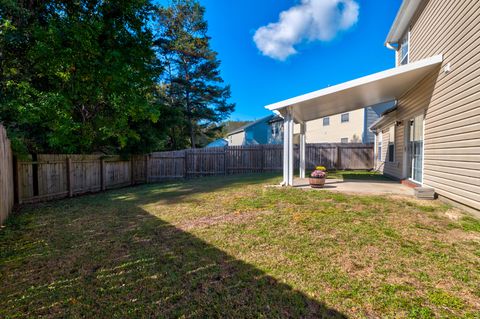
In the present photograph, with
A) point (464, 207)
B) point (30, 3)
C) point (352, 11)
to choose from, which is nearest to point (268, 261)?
point (464, 207)

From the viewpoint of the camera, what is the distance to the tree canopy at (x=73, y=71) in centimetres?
609

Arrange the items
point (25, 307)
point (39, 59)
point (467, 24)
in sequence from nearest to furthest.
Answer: point (25, 307)
point (467, 24)
point (39, 59)

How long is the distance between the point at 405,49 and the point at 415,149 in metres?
3.87

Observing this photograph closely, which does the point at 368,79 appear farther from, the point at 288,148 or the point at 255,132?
the point at 255,132

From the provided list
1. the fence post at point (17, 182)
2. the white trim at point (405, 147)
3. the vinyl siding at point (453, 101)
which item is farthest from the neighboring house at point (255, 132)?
the fence post at point (17, 182)

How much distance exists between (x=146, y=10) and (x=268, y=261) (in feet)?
33.1

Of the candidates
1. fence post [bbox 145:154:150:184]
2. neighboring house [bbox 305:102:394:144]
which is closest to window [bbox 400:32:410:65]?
neighboring house [bbox 305:102:394:144]

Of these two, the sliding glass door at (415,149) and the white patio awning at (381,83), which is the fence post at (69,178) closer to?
the white patio awning at (381,83)

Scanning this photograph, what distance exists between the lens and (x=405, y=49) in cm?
805

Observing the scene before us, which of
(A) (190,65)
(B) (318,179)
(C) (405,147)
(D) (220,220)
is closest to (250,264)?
(D) (220,220)

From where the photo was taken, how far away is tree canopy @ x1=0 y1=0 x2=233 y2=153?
240 inches

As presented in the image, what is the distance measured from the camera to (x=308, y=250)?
288 centimetres

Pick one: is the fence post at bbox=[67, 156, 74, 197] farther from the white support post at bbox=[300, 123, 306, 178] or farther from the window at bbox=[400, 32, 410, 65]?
the window at bbox=[400, 32, 410, 65]

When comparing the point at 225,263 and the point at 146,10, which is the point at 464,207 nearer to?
the point at 225,263
